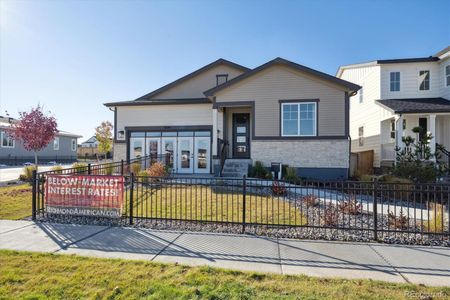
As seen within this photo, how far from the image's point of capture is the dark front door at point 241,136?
59.3 feet

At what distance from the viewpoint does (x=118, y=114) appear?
19312 millimetres

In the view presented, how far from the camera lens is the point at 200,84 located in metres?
21.4

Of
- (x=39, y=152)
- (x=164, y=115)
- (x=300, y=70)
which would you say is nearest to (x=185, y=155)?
(x=164, y=115)

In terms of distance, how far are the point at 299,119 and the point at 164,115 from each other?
9.09 metres

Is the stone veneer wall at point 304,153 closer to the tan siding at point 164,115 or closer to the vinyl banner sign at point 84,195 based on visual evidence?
the tan siding at point 164,115

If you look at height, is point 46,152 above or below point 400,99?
below

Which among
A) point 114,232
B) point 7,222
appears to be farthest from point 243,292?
point 7,222

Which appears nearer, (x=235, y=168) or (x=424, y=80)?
(x=235, y=168)

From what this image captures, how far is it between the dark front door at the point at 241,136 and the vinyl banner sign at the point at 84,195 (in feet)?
37.4

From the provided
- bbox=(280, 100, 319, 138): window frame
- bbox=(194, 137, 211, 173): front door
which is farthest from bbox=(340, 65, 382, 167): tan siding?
bbox=(194, 137, 211, 173): front door

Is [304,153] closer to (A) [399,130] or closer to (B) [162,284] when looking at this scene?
(A) [399,130]

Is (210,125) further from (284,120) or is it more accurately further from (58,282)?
(58,282)

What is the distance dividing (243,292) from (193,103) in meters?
15.6

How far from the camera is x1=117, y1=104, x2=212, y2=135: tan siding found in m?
18.2
